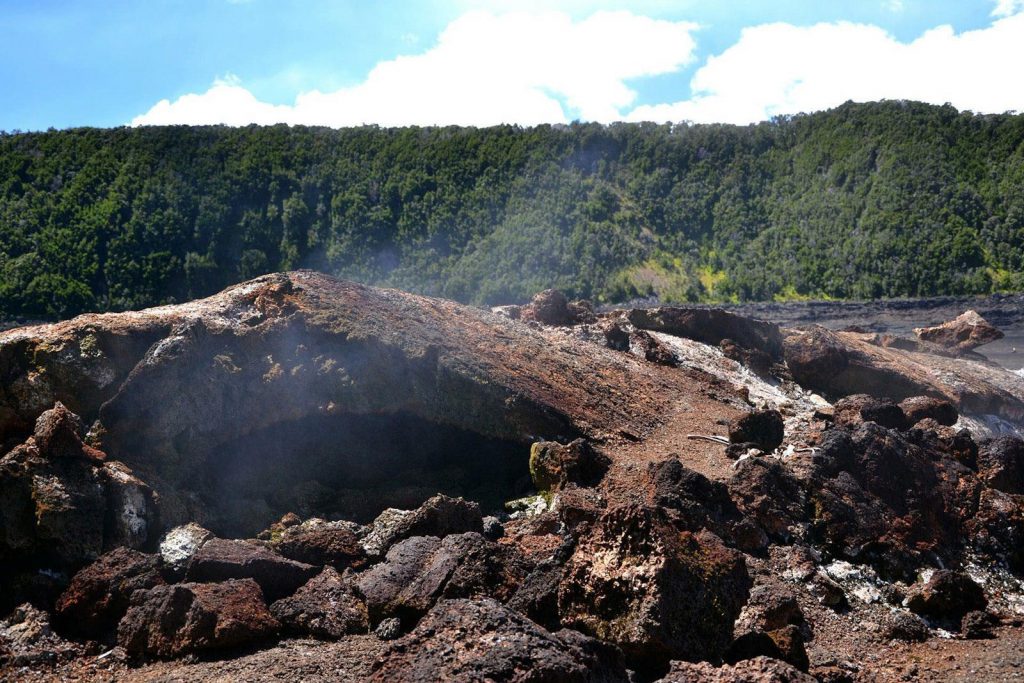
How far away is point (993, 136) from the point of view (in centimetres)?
6206

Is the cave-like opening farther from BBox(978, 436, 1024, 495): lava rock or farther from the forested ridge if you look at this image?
the forested ridge

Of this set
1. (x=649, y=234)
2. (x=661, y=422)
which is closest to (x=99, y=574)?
(x=661, y=422)

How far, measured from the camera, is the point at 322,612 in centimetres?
815

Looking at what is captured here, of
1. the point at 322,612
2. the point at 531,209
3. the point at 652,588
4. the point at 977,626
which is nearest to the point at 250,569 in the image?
the point at 322,612

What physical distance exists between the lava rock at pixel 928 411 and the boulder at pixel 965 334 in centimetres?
950

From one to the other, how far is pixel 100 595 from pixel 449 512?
338 centimetres

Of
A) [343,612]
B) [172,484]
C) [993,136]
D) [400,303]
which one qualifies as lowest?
[343,612]

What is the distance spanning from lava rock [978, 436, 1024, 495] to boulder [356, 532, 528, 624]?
277 inches

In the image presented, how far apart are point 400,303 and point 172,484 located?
4.25m

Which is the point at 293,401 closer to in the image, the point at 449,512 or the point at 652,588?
the point at 449,512

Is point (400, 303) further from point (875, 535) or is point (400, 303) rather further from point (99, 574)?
point (875, 535)

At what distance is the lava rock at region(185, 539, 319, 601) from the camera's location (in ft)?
27.5

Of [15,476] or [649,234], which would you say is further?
[649,234]

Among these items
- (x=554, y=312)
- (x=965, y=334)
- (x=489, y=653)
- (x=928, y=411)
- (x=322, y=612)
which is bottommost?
(x=322, y=612)
